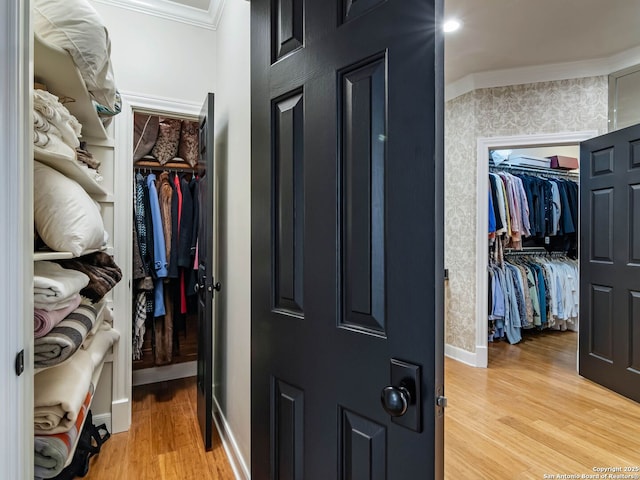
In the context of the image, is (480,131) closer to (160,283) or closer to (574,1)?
(574,1)

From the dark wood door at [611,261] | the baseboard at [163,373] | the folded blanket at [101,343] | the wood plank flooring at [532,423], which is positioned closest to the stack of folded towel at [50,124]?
the folded blanket at [101,343]

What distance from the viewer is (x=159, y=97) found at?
7.63 feet

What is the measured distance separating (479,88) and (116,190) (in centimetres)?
325

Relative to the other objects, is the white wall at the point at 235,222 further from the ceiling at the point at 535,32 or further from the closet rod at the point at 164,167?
the ceiling at the point at 535,32

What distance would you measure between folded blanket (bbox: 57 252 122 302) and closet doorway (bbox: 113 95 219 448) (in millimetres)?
449

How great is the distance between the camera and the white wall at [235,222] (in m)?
1.70

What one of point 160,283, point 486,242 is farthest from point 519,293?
point 160,283

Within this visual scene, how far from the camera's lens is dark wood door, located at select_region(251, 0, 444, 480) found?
2.20 feet

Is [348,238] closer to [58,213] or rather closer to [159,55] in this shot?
[58,213]

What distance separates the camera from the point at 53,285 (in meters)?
1.13

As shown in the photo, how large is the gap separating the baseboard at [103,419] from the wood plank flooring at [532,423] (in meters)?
2.01

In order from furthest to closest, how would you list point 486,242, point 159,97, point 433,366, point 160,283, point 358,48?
point 486,242
point 160,283
point 159,97
point 358,48
point 433,366

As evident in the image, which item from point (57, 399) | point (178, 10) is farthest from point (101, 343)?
point (178, 10)

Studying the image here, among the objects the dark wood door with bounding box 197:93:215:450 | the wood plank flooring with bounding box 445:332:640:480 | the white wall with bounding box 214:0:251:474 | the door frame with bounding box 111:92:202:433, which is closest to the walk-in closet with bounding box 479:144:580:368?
the wood plank flooring with bounding box 445:332:640:480
